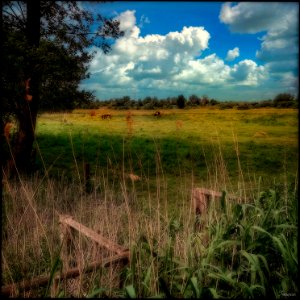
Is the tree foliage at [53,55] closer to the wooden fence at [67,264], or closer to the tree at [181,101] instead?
the wooden fence at [67,264]

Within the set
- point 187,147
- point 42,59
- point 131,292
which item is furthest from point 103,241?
point 187,147

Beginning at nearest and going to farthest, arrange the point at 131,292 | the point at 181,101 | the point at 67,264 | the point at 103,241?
1. the point at 131,292
2. the point at 67,264
3. the point at 103,241
4. the point at 181,101

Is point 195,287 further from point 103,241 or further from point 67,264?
point 67,264

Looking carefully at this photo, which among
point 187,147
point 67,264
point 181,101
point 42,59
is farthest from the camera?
point 181,101

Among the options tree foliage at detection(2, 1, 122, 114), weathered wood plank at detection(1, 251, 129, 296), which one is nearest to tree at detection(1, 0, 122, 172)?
tree foliage at detection(2, 1, 122, 114)

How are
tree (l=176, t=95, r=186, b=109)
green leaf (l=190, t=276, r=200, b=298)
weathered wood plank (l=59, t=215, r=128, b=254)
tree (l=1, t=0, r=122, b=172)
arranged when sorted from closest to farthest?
green leaf (l=190, t=276, r=200, b=298) < weathered wood plank (l=59, t=215, r=128, b=254) < tree (l=1, t=0, r=122, b=172) < tree (l=176, t=95, r=186, b=109)

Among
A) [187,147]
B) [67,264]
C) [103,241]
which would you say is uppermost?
[103,241]

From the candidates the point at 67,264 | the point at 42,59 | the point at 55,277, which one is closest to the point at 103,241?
the point at 67,264

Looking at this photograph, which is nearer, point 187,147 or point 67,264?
point 67,264

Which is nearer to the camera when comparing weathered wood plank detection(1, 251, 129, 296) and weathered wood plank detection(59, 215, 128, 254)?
weathered wood plank detection(1, 251, 129, 296)

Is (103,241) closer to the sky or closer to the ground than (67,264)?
closer to the sky

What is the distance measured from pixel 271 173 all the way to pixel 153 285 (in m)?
8.55

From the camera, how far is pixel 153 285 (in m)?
2.97

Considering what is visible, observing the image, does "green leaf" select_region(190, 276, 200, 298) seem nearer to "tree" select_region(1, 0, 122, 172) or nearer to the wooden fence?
the wooden fence
